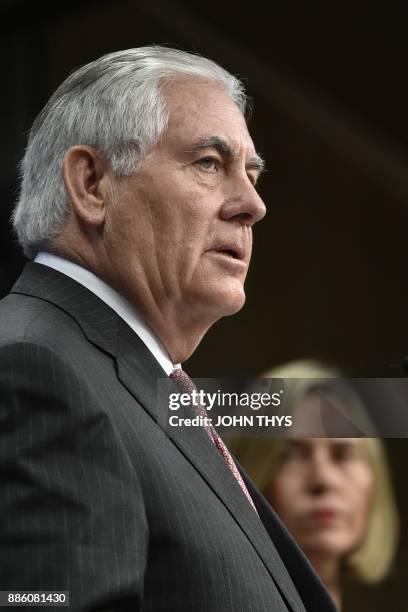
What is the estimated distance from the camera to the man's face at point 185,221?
1.66 meters

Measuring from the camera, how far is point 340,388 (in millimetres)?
2168

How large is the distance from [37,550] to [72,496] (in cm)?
7

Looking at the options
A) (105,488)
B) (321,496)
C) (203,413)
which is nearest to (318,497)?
(321,496)

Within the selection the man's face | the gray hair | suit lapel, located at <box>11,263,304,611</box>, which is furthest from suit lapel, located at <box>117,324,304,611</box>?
the gray hair

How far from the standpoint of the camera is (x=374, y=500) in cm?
258

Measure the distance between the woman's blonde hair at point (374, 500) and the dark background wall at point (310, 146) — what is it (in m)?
0.22

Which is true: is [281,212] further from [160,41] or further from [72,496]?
[72,496]

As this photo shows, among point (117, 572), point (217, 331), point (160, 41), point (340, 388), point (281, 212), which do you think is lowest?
point (117, 572)

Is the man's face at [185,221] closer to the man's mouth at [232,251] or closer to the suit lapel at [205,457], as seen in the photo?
the man's mouth at [232,251]

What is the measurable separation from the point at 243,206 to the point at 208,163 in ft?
0.29

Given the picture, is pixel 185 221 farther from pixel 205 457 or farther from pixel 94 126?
pixel 205 457

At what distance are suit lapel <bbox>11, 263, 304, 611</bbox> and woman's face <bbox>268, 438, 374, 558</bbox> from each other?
0.88 meters

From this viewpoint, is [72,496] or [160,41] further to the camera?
[160,41]

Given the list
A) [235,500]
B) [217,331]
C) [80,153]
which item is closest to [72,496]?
[235,500]
